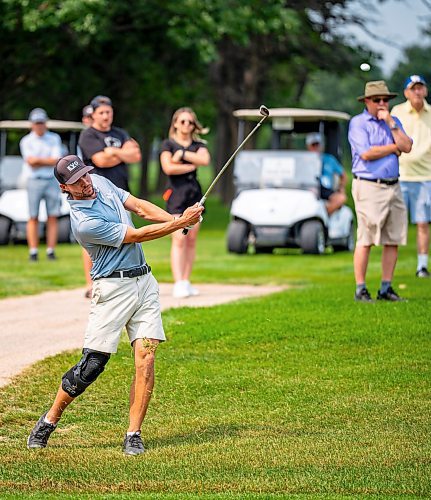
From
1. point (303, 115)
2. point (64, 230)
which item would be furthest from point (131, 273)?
point (64, 230)

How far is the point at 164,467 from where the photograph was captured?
260 inches

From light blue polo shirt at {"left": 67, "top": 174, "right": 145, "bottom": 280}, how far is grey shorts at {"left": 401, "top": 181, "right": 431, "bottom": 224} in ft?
23.1

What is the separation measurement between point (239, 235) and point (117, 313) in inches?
480

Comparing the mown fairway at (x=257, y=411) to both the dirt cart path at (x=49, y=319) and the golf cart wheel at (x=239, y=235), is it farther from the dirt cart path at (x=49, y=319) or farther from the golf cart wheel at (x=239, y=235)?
the golf cart wheel at (x=239, y=235)

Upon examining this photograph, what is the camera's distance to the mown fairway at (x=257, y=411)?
6293 mm

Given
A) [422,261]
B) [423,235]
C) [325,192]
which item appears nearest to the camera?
[423,235]

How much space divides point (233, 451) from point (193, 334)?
3479mm

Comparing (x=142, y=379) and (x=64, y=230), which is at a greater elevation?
(x=142, y=379)

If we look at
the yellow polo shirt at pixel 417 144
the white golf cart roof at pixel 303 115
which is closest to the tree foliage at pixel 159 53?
the white golf cart roof at pixel 303 115

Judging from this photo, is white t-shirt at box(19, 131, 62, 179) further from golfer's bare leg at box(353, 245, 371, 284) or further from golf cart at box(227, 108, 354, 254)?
golfer's bare leg at box(353, 245, 371, 284)

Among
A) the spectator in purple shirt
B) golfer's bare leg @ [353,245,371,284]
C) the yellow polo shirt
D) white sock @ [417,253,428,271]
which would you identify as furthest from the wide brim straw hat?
white sock @ [417,253,428,271]


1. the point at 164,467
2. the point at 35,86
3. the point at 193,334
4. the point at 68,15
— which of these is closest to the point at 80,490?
the point at 164,467

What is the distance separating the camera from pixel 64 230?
22.1m

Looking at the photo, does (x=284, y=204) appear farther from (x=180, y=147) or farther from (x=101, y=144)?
(x=101, y=144)
